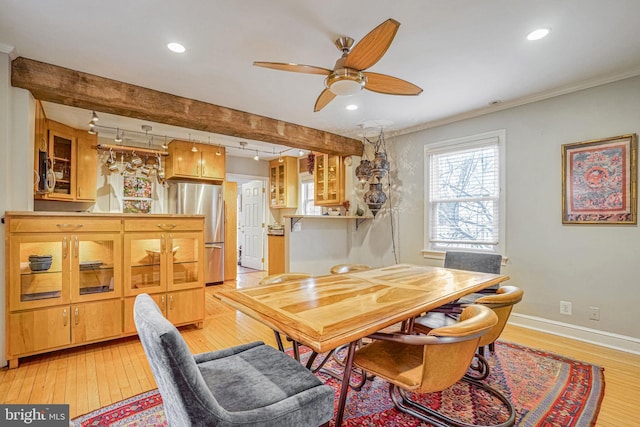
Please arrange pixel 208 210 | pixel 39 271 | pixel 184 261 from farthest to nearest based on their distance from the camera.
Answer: pixel 208 210 → pixel 184 261 → pixel 39 271

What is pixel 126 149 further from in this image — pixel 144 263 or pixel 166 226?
pixel 144 263

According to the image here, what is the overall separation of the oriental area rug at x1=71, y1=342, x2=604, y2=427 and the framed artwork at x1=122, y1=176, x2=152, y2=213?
3.53 m

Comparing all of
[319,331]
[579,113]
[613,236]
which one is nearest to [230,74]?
[319,331]

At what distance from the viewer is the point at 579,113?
3.01m

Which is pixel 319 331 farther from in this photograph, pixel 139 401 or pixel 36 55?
pixel 36 55

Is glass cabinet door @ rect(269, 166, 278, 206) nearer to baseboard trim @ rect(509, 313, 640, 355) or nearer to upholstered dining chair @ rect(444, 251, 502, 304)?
upholstered dining chair @ rect(444, 251, 502, 304)

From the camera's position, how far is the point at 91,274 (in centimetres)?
282

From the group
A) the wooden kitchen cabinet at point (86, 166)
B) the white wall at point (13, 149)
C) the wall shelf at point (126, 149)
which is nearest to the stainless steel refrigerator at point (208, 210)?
the wall shelf at point (126, 149)

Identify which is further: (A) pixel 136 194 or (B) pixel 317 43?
(A) pixel 136 194

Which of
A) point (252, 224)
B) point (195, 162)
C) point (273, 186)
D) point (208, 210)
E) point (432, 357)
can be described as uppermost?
point (195, 162)

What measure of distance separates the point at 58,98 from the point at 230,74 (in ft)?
4.93

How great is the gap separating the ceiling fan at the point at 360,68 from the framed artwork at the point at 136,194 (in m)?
3.83

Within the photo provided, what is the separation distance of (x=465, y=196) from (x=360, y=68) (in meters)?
2.53

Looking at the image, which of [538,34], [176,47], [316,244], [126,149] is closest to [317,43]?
[176,47]
